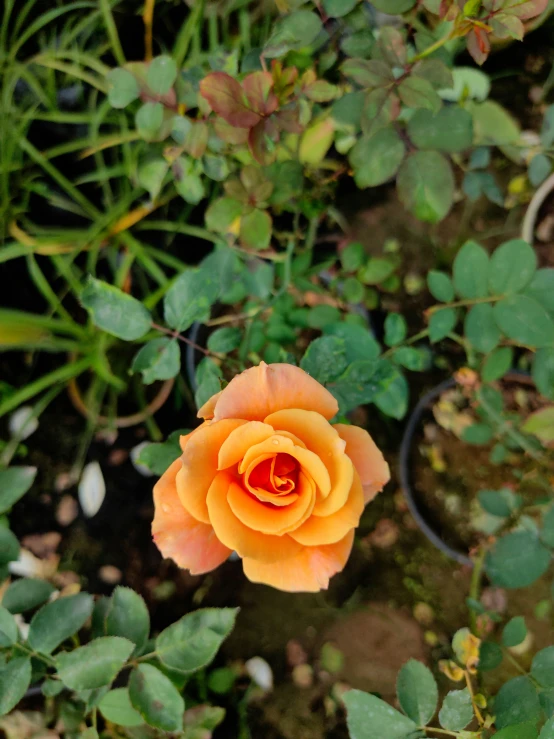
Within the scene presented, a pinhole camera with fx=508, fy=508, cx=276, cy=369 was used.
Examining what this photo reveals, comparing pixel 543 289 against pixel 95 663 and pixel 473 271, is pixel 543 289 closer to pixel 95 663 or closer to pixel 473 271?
pixel 473 271

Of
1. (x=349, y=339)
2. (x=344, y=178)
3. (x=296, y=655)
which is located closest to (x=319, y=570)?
(x=349, y=339)

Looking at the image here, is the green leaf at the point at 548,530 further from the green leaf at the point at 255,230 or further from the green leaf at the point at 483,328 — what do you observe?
the green leaf at the point at 255,230

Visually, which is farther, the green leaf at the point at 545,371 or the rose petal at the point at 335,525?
the green leaf at the point at 545,371

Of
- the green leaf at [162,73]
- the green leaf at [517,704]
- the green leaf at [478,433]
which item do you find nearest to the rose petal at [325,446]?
the green leaf at [517,704]

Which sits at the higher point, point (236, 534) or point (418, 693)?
point (236, 534)

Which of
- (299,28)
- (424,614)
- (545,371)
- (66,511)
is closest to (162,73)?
(299,28)

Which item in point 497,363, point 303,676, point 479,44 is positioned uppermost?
point 479,44
